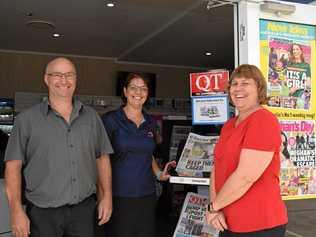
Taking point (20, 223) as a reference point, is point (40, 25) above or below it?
above

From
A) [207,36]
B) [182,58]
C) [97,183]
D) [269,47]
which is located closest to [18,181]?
[97,183]

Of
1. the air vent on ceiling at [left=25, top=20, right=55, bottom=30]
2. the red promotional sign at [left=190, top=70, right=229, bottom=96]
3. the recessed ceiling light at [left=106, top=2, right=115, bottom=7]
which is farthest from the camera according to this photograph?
the air vent on ceiling at [left=25, top=20, right=55, bottom=30]

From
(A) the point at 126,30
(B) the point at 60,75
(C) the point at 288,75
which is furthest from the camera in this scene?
(A) the point at 126,30

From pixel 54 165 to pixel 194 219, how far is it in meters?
1.21

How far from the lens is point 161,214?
5.43m

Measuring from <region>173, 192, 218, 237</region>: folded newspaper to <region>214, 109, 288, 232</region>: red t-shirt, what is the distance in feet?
3.30

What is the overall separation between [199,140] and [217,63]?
22.2ft

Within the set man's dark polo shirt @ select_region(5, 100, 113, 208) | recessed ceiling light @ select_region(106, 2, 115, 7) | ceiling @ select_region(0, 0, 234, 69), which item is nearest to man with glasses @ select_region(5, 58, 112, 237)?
man's dark polo shirt @ select_region(5, 100, 113, 208)

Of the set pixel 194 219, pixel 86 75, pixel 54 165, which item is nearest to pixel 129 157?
pixel 54 165

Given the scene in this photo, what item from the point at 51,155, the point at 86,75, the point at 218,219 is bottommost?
the point at 218,219

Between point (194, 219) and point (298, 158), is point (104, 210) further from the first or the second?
point (298, 158)

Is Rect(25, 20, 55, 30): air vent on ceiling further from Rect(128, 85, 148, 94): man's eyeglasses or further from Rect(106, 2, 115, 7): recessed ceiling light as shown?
Rect(128, 85, 148, 94): man's eyeglasses

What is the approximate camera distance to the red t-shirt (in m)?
1.65

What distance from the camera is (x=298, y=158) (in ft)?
8.16
